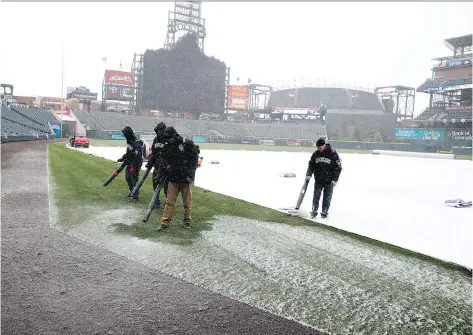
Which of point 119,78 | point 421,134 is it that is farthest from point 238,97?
point 421,134

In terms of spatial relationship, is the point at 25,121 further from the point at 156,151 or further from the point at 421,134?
the point at 421,134

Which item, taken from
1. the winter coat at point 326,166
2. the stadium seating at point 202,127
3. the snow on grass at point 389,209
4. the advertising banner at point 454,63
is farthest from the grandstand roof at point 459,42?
the winter coat at point 326,166

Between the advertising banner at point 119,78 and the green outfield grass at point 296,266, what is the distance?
78600mm

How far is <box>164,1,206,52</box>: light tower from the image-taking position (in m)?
82.6

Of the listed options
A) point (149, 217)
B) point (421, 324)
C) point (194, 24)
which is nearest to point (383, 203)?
point (149, 217)

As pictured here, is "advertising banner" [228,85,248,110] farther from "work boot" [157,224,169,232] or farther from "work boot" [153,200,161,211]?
"work boot" [157,224,169,232]

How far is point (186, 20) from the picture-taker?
83.5 meters

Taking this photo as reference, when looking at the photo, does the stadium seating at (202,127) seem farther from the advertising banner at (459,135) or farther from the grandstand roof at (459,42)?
the grandstand roof at (459,42)

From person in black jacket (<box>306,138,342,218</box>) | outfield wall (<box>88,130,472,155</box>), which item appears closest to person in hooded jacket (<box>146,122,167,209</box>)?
person in black jacket (<box>306,138,342,218</box>)

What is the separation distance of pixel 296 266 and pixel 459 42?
96298mm

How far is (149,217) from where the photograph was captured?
8.64 m

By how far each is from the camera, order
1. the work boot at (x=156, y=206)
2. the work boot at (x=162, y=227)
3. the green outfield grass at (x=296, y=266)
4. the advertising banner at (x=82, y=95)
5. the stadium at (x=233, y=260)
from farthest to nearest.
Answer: the advertising banner at (x=82, y=95) → the work boot at (x=156, y=206) → the work boot at (x=162, y=227) → the green outfield grass at (x=296, y=266) → the stadium at (x=233, y=260)

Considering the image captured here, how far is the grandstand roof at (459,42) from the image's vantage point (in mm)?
80463

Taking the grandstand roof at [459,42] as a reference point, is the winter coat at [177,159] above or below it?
below
